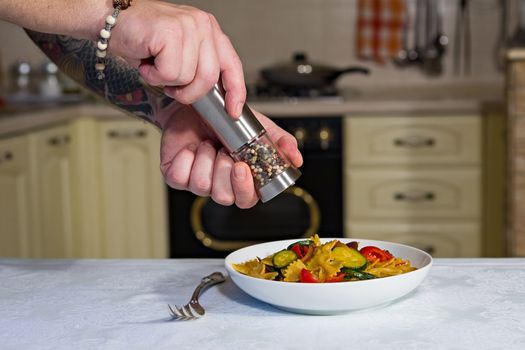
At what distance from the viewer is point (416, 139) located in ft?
10.4

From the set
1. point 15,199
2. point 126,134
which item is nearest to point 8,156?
point 15,199

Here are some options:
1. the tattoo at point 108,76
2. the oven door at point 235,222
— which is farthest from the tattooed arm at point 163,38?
the oven door at point 235,222

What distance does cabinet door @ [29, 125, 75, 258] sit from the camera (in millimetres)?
2922

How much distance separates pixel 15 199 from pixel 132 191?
0.65m

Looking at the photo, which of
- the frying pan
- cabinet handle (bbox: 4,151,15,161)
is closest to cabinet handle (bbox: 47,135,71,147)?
cabinet handle (bbox: 4,151,15,161)

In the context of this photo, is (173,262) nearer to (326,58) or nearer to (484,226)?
(484,226)

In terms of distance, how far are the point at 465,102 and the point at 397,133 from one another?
0.25 metres

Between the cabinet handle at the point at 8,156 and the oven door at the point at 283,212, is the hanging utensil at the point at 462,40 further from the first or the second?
the cabinet handle at the point at 8,156

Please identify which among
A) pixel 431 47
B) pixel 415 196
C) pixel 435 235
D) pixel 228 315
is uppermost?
pixel 431 47

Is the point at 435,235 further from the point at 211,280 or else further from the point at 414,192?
the point at 211,280

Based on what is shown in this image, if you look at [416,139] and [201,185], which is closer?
[201,185]

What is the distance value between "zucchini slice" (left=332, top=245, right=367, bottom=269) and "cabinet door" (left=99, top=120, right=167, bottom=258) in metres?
2.32

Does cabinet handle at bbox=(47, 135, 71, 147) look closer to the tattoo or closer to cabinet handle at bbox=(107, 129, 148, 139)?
cabinet handle at bbox=(107, 129, 148, 139)

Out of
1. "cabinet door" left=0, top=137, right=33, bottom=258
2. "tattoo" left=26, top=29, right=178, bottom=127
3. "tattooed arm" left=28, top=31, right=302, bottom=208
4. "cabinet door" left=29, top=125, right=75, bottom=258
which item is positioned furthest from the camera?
"cabinet door" left=29, top=125, right=75, bottom=258
